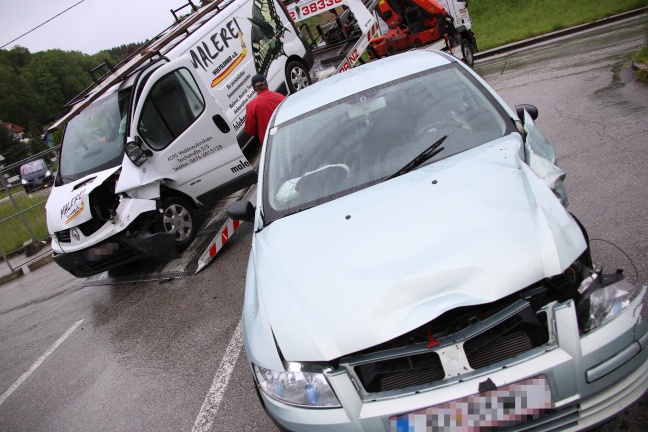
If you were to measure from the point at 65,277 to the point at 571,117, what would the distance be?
8.28 metres

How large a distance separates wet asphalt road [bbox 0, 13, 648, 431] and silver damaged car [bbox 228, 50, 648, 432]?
745 millimetres

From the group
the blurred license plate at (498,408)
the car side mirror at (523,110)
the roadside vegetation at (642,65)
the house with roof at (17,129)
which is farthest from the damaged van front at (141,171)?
the house with roof at (17,129)

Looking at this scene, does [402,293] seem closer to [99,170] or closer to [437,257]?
[437,257]

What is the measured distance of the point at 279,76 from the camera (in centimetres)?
910

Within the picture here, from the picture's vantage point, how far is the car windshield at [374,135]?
3117 mm

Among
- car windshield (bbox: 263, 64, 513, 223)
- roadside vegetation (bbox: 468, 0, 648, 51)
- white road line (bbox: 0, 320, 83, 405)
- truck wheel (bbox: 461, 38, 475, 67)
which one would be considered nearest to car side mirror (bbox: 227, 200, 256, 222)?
car windshield (bbox: 263, 64, 513, 223)

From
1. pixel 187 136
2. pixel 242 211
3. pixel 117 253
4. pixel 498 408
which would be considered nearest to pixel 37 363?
pixel 117 253

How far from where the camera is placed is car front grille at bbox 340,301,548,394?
6.81 feet

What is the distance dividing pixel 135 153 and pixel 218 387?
3437 millimetres

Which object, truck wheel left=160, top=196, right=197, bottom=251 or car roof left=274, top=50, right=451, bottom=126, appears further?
truck wheel left=160, top=196, right=197, bottom=251

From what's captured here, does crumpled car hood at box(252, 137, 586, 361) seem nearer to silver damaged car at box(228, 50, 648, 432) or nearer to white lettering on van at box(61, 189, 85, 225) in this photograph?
silver damaged car at box(228, 50, 648, 432)

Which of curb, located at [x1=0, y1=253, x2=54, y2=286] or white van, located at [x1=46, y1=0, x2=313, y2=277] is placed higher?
white van, located at [x1=46, y1=0, x2=313, y2=277]

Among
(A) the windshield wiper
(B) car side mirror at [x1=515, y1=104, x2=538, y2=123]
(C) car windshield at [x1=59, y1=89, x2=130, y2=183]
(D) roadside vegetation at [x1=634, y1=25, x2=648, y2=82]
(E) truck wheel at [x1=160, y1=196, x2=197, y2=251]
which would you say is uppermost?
(C) car windshield at [x1=59, y1=89, x2=130, y2=183]

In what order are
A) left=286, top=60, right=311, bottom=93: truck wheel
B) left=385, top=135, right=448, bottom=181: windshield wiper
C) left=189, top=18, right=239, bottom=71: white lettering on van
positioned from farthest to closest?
left=286, top=60, right=311, bottom=93: truck wheel, left=189, top=18, right=239, bottom=71: white lettering on van, left=385, top=135, right=448, bottom=181: windshield wiper
